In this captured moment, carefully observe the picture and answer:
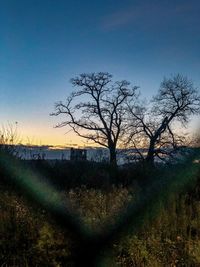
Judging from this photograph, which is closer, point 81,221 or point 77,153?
point 81,221

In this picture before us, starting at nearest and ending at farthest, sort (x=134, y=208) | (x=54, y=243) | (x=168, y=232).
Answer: (x=54, y=243)
(x=168, y=232)
(x=134, y=208)

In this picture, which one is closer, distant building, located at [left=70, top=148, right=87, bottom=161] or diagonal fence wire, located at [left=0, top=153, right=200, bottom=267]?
diagonal fence wire, located at [left=0, top=153, right=200, bottom=267]

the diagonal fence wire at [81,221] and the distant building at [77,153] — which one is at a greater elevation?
the distant building at [77,153]

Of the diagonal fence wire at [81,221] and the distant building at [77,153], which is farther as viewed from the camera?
the distant building at [77,153]

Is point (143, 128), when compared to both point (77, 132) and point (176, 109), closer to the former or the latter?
point (176, 109)

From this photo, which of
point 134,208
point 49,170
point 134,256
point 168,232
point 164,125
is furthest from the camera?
point 164,125

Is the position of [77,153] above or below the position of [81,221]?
above

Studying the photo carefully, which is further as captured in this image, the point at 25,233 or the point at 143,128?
the point at 143,128

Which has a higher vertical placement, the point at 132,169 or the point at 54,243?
the point at 132,169

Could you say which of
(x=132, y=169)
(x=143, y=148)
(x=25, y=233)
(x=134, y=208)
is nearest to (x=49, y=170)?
(x=132, y=169)

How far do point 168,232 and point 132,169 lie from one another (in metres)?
14.6

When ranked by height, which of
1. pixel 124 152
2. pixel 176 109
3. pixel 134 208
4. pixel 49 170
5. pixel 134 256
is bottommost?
pixel 134 256

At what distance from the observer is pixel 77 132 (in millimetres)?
47438

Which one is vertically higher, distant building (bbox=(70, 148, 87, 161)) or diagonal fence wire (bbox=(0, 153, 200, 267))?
distant building (bbox=(70, 148, 87, 161))
